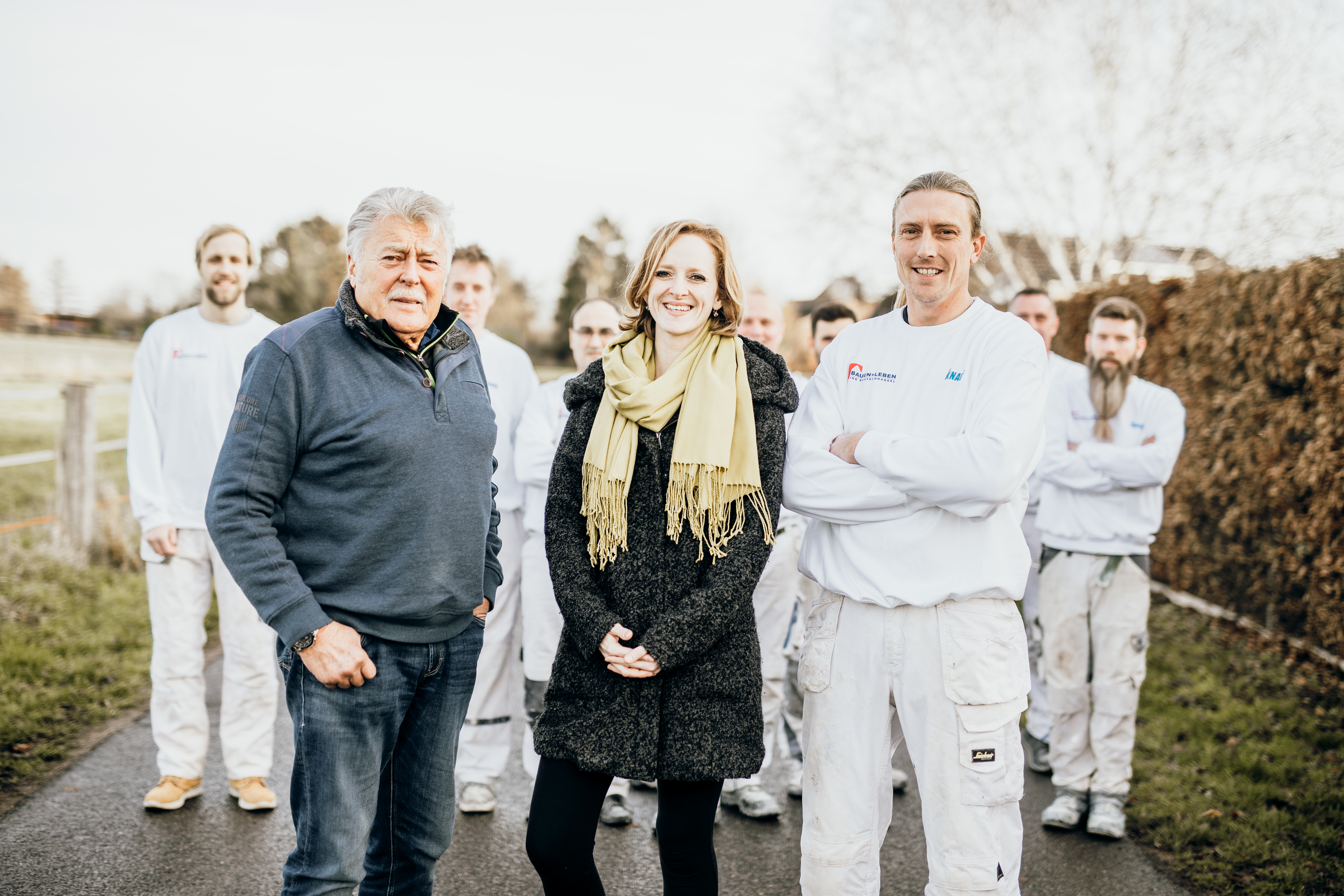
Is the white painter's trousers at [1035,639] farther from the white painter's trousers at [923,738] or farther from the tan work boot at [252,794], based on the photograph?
the tan work boot at [252,794]

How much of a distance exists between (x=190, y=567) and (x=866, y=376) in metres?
3.24

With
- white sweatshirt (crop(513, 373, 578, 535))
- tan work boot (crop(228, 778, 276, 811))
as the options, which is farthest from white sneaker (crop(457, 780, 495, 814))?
white sweatshirt (crop(513, 373, 578, 535))

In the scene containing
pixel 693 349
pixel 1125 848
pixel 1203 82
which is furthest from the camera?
pixel 1203 82

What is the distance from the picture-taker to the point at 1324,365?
573cm

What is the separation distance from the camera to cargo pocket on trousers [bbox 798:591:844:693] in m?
2.76

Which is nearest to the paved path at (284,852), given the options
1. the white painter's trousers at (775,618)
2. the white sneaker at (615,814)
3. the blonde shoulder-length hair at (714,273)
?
the white sneaker at (615,814)

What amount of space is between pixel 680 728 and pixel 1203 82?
1845 centimetres

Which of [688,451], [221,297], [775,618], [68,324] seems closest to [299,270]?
[68,324]

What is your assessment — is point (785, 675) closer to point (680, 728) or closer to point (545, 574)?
point (545, 574)

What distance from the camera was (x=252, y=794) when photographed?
163 inches

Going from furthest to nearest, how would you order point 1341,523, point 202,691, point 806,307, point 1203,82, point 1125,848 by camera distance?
point 1203,82 < point 806,307 < point 1341,523 < point 202,691 < point 1125,848

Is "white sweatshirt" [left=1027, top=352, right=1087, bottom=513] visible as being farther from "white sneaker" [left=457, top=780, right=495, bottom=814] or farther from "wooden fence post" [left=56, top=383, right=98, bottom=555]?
"wooden fence post" [left=56, top=383, right=98, bottom=555]

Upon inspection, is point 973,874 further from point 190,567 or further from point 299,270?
point 299,270

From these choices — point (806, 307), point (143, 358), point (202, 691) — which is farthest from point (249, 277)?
point (806, 307)
